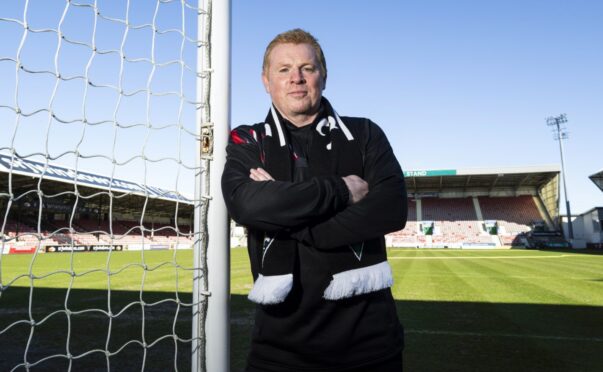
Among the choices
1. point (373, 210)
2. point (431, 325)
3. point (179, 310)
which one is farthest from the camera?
point (179, 310)

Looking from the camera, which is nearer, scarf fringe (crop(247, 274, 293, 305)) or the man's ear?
scarf fringe (crop(247, 274, 293, 305))

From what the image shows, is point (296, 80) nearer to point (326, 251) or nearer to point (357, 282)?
point (326, 251)

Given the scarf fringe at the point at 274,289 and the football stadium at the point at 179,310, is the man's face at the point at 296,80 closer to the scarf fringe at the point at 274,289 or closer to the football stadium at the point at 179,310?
the scarf fringe at the point at 274,289

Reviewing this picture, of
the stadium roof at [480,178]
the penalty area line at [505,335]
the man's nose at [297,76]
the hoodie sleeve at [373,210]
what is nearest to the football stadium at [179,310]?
the penalty area line at [505,335]

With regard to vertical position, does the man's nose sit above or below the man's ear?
below

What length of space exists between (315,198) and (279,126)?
360mm

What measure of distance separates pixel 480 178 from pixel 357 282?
39.4m

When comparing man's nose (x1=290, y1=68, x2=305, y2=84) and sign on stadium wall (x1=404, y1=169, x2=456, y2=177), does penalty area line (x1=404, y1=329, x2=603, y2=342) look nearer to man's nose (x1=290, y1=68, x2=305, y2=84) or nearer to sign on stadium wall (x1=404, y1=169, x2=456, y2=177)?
man's nose (x1=290, y1=68, x2=305, y2=84)

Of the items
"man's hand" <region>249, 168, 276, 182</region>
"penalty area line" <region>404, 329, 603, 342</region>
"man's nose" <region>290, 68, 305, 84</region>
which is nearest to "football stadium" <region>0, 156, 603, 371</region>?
"penalty area line" <region>404, 329, 603, 342</region>

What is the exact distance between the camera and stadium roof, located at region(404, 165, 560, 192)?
1330 inches

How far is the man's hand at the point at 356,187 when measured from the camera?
54.4 inches

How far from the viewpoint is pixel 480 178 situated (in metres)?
36.8

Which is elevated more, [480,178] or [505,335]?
[480,178]

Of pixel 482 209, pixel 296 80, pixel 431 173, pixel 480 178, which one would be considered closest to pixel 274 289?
pixel 296 80
